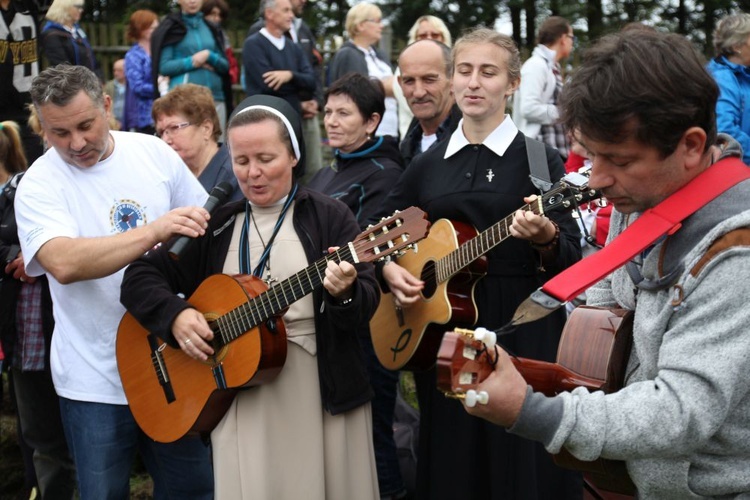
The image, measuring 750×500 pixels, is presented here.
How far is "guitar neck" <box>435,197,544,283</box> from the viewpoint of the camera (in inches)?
152

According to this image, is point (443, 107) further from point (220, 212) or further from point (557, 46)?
point (557, 46)

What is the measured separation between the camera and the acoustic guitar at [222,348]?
353 cm

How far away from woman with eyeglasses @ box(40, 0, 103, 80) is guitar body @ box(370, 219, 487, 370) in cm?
478

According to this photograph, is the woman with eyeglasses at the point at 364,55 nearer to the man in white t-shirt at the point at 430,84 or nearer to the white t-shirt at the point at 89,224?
the man in white t-shirt at the point at 430,84

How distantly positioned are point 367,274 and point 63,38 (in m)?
5.60

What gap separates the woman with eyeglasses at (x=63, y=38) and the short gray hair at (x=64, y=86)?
13.9 ft

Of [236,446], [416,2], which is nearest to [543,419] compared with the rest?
[236,446]

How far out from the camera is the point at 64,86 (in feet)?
13.0

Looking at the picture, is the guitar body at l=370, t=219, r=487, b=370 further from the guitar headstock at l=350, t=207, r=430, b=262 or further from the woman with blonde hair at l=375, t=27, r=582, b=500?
the guitar headstock at l=350, t=207, r=430, b=262

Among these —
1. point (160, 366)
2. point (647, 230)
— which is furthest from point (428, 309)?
point (647, 230)

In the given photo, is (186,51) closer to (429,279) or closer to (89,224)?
(89,224)

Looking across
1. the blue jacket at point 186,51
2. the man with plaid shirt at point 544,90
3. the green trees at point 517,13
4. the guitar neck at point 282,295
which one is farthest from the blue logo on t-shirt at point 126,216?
the green trees at point 517,13

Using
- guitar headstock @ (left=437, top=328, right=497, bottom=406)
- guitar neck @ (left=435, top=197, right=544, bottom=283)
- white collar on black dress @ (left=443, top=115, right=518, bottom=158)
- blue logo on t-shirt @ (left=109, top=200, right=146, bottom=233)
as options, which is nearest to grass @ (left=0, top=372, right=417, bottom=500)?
blue logo on t-shirt @ (left=109, top=200, right=146, bottom=233)

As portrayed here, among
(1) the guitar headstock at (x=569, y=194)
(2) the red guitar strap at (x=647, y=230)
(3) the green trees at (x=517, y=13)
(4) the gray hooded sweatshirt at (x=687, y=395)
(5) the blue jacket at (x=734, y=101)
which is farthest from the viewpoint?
(3) the green trees at (x=517, y=13)
